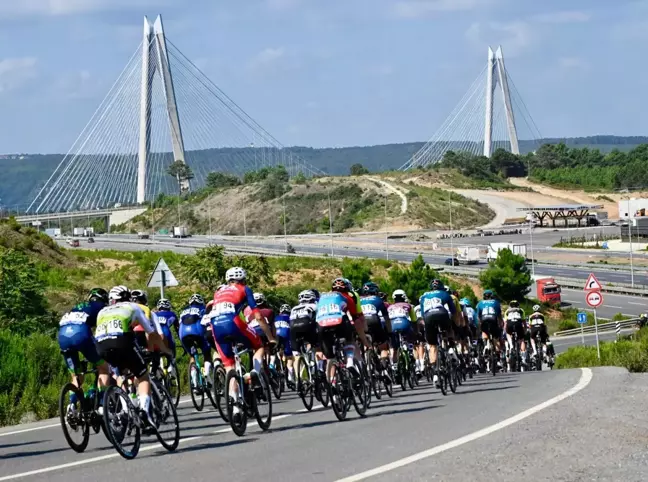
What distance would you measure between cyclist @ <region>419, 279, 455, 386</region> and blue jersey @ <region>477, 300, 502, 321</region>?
6.03 metres

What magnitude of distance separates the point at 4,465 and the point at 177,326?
7.07 meters

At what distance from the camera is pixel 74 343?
1208 cm

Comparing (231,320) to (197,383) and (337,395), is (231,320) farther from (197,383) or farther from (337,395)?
(197,383)

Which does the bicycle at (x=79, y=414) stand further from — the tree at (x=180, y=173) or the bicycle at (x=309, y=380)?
the tree at (x=180, y=173)

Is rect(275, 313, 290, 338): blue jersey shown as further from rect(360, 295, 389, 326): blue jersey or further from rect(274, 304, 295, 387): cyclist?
rect(360, 295, 389, 326): blue jersey

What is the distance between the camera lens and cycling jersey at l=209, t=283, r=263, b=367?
42.4 ft

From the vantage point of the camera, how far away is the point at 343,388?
14.1 meters

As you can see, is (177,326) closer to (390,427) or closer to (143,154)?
(390,427)

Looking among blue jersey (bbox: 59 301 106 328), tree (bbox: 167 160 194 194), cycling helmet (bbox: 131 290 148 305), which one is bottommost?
blue jersey (bbox: 59 301 106 328)

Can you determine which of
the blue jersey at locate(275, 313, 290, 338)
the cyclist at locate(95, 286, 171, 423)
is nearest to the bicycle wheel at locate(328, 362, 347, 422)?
the cyclist at locate(95, 286, 171, 423)

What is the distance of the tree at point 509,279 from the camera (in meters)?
74.0

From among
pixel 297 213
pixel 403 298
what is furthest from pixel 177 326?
pixel 297 213

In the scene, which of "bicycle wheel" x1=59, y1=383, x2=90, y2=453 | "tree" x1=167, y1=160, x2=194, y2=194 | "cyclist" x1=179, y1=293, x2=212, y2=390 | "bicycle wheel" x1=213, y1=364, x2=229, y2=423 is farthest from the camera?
"tree" x1=167, y1=160, x2=194, y2=194

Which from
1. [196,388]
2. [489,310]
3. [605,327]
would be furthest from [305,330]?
[605,327]
